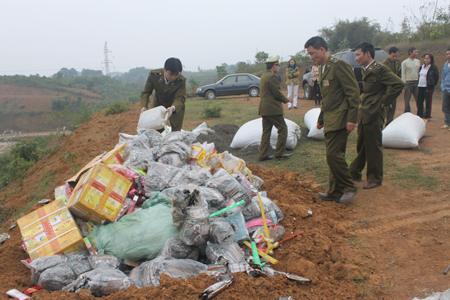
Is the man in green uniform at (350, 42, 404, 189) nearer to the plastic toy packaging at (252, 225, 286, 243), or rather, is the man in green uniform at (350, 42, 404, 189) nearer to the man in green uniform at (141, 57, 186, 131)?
the plastic toy packaging at (252, 225, 286, 243)

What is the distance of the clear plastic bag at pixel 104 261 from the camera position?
2232 mm

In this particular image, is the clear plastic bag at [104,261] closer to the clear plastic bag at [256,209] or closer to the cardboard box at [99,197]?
the cardboard box at [99,197]

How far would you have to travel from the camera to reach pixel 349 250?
2543mm

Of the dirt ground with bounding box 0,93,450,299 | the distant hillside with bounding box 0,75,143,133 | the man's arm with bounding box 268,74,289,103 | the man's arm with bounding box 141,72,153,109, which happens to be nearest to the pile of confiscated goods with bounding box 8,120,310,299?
the dirt ground with bounding box 0,93,450,299

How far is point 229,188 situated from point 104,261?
1.30 metres

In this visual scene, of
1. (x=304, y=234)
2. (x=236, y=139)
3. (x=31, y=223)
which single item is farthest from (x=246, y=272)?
(x=236, y=139)

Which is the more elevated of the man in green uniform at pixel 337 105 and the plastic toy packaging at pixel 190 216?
the man in green uniform at pixel 337 105

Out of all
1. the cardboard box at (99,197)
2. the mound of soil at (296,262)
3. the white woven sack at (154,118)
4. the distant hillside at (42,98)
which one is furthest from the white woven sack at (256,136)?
the distant hillside at (42,98)

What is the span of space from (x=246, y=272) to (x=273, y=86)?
11.3 feet

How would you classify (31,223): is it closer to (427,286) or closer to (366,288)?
(366,288)

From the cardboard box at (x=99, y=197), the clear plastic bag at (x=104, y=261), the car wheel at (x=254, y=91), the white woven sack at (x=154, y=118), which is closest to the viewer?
the clear plastic bag at (x=104, y=261)

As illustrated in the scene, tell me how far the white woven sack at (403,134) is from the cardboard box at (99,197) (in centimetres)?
456

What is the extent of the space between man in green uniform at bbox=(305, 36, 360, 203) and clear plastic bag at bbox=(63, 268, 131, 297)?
2.47 m

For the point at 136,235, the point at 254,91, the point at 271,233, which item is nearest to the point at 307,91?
the point at 254,91
